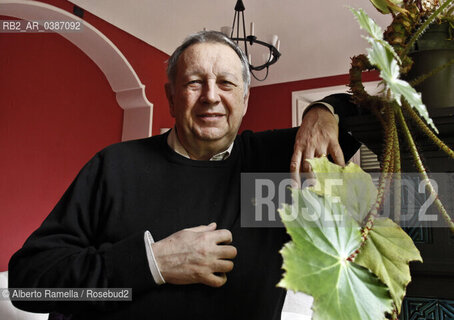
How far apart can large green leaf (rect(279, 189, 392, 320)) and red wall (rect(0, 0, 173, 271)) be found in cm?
388

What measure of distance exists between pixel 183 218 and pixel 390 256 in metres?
0.69

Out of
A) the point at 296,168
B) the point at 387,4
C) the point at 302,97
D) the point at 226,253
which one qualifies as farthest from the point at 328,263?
the point at 302,97

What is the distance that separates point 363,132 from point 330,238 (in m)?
0.33

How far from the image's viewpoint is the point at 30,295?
3.00 feet

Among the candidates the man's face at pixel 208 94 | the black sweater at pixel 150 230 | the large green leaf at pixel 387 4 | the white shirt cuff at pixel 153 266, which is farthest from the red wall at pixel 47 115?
the large green leaf at pixel 387 4

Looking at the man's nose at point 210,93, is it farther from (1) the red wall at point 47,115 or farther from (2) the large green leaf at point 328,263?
(1) the red wall at point 47,115

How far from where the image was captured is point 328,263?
328 mm

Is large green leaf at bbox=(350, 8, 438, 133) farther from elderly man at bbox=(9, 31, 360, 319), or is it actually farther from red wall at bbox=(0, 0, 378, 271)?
red wall at bbox=(0, 0, 378, 271)

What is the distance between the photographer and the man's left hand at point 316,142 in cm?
60

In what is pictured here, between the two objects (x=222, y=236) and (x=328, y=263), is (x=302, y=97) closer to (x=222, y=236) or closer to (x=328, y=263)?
(x=222, y=236)

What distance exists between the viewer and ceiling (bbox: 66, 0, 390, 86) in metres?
4.04

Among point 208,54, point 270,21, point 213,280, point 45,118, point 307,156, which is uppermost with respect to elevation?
point 270,21

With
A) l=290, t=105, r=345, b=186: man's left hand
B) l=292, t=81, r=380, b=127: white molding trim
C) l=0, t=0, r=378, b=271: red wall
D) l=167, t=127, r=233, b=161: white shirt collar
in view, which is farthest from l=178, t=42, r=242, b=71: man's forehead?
l=292, t=81, r=380, b=127: white molding trim

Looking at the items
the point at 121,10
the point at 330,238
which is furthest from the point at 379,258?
the point at 121,10
